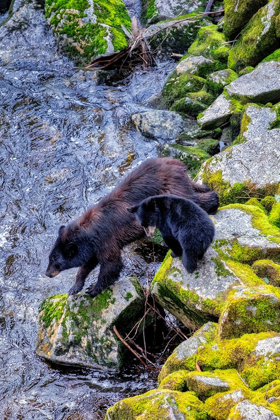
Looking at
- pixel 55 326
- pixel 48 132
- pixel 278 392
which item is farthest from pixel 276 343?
pixel 48 132

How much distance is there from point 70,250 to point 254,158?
2859 mm

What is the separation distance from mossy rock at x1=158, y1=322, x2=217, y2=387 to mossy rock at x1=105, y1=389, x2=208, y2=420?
0.56 m

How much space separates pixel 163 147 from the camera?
8953mm

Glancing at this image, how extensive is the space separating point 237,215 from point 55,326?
251cm

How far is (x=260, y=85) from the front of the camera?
829cm

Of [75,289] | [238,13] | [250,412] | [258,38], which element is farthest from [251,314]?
[238,13]

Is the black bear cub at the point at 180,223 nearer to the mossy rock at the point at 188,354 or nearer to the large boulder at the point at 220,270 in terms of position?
the large boulder at the point at 220,270

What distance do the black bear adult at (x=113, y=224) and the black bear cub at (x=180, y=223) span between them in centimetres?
28

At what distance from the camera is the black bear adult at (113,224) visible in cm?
574

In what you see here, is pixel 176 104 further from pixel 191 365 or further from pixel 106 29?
pixel 191 365

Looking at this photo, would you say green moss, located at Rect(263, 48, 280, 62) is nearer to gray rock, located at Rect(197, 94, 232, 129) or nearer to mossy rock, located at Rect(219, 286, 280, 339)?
gray rock, located at Rect(197, 94, 232, 129)

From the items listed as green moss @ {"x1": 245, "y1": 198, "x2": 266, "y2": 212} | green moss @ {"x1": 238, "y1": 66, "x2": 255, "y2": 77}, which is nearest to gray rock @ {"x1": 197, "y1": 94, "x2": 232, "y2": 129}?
green moss @ {"x1": 238, "y1": 66, "x2": 255, "y2": 77}

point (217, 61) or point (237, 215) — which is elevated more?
point (217, 61)

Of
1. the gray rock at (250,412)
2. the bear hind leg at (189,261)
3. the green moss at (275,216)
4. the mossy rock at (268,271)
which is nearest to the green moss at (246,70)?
the green moss at (275,216)
